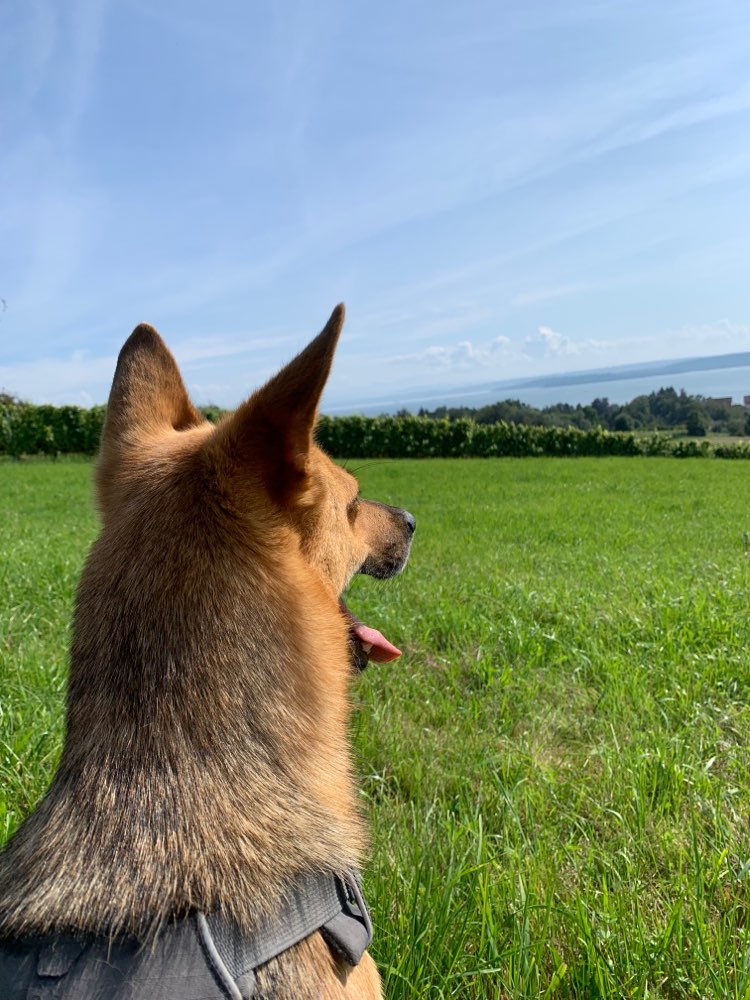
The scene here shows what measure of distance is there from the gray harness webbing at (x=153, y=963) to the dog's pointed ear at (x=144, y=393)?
130 centimetres

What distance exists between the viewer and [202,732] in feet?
4.57

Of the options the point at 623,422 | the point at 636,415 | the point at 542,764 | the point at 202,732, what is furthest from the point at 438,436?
the point at 202,732

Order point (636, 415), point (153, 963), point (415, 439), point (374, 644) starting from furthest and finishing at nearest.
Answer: point (636, 415) → point (415, 439) → point (374, 644) → point (153, 963)

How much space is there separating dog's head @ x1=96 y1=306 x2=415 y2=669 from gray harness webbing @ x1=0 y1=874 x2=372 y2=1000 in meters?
0.78

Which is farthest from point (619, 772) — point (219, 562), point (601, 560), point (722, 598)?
point (601, 560)

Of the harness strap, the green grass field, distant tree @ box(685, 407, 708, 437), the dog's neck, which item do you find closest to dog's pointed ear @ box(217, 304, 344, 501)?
the dog's neck

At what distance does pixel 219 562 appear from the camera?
154 centimetres

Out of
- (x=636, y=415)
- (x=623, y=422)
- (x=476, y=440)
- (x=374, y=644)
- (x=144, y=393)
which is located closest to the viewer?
(x=144, y=393)

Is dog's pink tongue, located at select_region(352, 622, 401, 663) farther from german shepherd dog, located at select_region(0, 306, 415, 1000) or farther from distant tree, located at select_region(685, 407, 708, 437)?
distant tree, located at select_region(685, 407, 708, 437)

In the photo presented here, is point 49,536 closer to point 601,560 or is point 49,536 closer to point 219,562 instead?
point 601,560

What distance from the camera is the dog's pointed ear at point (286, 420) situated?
1.49m

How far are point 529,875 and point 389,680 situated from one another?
213 cm

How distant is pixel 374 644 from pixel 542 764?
4.44 ft

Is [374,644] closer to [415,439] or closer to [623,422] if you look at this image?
[415,439]
